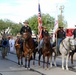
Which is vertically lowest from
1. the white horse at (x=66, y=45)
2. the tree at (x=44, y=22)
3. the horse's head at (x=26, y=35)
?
the white horse at (x=66, y=45)

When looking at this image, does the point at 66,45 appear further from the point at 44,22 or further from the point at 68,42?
the point at 44,22

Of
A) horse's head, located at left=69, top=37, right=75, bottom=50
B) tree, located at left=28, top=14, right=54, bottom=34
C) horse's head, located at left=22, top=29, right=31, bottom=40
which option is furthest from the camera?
tree, located at left=28, top=14, right=54, bottom=34

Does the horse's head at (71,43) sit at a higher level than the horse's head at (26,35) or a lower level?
lower

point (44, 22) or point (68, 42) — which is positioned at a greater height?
point (44, 22)

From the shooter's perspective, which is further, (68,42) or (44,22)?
(44,22)

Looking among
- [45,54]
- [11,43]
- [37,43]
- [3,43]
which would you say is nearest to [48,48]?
[45,54]

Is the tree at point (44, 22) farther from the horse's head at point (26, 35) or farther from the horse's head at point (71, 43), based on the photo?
the horse's head at point (26, 35)

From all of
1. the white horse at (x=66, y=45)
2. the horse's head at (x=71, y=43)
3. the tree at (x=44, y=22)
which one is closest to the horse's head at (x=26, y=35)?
the white horse at (x=66, y=45)

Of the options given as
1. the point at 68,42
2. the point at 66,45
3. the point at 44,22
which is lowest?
the point at 66,45

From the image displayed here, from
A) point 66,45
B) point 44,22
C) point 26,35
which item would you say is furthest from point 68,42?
point 44,22

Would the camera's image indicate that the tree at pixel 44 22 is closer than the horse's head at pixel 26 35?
No

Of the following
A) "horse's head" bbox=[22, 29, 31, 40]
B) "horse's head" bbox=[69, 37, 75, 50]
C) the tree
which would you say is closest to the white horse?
"horse's head" bbox=[69, 37, 75, 50]

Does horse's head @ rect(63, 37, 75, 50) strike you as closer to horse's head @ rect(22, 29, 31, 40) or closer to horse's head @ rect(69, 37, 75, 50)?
horse's head @ rect(69, 37, 75, 50)

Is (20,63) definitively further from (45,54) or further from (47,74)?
(47,74)
